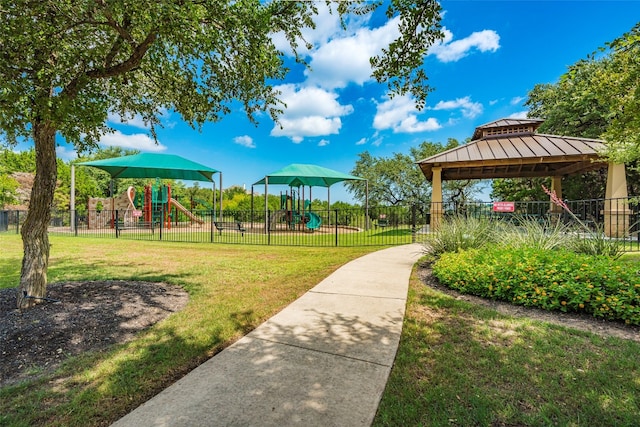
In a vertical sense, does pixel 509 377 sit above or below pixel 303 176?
below

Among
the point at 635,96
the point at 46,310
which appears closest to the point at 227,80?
the point at 46,310

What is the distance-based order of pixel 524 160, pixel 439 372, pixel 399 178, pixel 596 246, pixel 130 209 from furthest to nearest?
pixel 399 178
pixel 130 209
pixel 524 160
pixel 596 246
pixel 439 372

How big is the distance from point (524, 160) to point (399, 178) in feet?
61.6

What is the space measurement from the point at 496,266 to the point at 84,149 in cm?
648

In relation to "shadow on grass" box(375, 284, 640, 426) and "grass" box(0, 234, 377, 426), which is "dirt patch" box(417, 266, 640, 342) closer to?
"shadow on grass" box(375, 284, 640, 426)

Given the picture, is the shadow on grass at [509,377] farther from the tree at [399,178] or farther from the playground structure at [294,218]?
the tree at [399,178]

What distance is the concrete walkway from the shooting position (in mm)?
1916

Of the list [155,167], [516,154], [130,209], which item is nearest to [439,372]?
[516,154]

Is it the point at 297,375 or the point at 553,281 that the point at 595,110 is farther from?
the point at 297,375

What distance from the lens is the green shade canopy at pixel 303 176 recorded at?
54.7ft

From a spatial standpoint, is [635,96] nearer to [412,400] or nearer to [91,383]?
[412,400]

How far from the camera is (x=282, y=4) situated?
369cm

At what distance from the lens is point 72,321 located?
11.1 feet

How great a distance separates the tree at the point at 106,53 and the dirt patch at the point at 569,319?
2.94 meters
